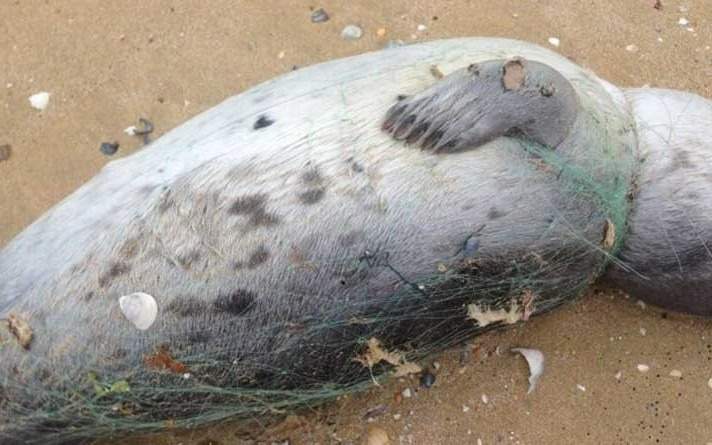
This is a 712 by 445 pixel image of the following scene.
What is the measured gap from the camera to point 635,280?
10.8ft

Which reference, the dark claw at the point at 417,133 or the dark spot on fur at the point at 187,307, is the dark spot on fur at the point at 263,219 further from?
the dark claw at the point at 417,133

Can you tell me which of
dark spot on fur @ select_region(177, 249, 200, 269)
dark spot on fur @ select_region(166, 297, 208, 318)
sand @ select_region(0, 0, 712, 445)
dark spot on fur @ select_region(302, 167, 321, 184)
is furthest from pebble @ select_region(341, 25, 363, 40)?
dark spot on fur @ select_region(166, 297, 208, 318)

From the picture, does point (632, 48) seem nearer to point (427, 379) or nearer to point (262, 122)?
point (427, 379)

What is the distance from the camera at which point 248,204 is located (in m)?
2.74

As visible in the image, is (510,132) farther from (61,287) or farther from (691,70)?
(691,70)

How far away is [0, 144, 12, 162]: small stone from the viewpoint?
394 cm

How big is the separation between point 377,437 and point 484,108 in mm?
1621

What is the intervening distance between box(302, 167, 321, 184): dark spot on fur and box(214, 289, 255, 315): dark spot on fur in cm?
45

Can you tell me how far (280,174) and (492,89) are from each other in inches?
32.2

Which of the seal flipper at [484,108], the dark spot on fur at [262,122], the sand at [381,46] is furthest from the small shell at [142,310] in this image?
the seal flipper at [484,108]

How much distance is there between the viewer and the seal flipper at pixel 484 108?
2740 mm

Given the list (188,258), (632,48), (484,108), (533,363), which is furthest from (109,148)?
(632,48)

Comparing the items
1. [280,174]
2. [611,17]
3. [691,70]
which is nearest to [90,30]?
[280,174]

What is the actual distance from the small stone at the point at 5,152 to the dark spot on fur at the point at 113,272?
1.59 m
